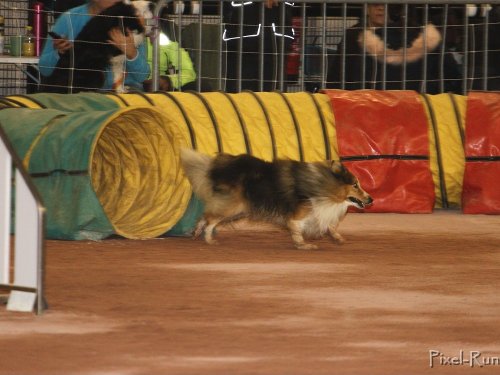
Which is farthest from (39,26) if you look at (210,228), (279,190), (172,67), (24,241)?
(24,241)

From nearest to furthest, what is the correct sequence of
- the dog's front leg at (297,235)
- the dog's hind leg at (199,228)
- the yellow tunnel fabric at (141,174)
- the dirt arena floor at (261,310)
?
the dirt arena floor at (261,310) → the dog's front leg at (297,235) → the dog's hind leg at (199,228) → the yellow tunnel fabric at (141,174)

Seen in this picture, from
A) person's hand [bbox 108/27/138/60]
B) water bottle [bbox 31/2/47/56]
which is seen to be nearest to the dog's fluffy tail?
person's hand [bbox 108/27/138/60]

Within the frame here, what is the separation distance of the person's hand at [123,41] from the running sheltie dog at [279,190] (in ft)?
11.2

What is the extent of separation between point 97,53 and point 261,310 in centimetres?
670

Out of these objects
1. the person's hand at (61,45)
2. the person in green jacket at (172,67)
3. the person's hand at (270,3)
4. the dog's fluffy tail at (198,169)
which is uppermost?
the person's hand at (270,3)

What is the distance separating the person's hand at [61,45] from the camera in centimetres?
1300

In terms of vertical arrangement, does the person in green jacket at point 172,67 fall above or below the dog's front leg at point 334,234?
above

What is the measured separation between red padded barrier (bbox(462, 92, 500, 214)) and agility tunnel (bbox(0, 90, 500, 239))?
0.03ft

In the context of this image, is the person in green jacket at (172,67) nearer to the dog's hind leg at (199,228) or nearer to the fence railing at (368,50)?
the fence railing at (368,50)

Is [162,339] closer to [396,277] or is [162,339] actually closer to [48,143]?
[396,277]

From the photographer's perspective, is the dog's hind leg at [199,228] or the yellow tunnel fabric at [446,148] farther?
the yellow tunnel fabric at [446,148]

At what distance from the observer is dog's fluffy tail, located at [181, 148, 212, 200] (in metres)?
9.98

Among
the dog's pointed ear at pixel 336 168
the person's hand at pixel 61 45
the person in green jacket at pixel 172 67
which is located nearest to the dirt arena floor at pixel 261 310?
the dog's pointed ear at pixel 336 168

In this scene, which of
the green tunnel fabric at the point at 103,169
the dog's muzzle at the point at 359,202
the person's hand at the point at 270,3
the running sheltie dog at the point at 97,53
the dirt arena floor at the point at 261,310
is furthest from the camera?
the person's hand at the point at 270,3
